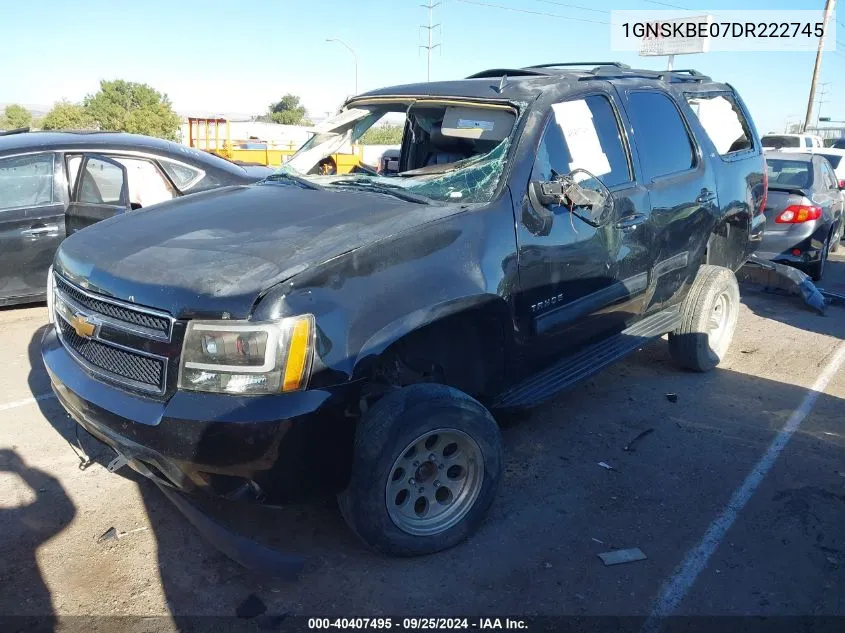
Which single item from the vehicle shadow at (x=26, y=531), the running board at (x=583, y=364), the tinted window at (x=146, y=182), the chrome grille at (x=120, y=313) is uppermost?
the tinted window at (x=146, y=182)

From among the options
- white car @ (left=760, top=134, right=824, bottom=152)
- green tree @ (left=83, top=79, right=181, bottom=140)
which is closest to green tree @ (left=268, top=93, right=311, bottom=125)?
green tree @ (left=83, top=79, right=181, bottom=140)

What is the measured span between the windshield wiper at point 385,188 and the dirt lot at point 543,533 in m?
1.56

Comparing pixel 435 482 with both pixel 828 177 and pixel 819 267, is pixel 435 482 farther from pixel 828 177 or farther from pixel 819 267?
pixel 828 177

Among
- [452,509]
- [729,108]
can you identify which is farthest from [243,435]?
[729,108]

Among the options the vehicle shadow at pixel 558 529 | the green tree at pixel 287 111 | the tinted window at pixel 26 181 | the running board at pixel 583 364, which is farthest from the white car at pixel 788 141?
the green tree at pixel 287 111

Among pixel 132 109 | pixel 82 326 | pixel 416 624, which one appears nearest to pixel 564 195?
pixel 416 624

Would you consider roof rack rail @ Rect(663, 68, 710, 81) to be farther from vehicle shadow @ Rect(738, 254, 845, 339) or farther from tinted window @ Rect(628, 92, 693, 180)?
vehicle shadow @ Rect(738, 254, 845, 339)

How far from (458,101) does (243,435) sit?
95.1 inches

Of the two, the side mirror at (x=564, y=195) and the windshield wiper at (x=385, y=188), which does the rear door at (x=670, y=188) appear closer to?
the side mirror at (x=564, y=195)

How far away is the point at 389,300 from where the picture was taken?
9.45 feet

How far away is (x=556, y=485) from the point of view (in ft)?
12.5

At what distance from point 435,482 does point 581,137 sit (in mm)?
2111

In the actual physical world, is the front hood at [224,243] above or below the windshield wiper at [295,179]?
below

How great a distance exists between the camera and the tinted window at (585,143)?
3804 mm
